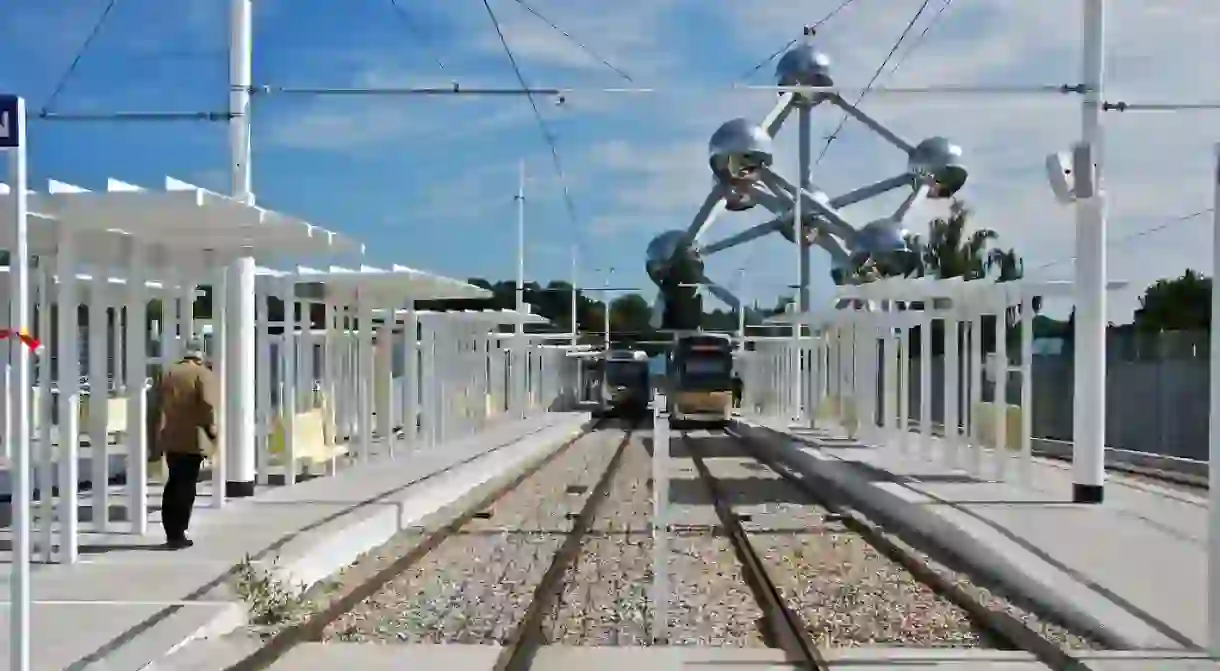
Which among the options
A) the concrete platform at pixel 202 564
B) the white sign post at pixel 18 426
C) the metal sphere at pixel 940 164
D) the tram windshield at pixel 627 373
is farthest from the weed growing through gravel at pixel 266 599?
the tram windshield at pixel 627 373

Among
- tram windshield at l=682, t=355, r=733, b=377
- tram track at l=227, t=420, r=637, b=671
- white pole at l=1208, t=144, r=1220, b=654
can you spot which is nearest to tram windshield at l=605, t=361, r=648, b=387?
tram windshield at l=682, t=355, r=733, b=377

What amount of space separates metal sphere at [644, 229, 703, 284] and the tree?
16786 millimetres

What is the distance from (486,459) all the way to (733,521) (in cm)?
889

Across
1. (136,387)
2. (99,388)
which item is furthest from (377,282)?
(99,388)

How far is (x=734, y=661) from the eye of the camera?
29.3ft

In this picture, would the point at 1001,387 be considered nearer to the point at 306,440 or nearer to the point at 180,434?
the point at 306,440

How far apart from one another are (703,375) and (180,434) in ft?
123

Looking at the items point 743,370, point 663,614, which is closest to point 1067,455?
point 663,614

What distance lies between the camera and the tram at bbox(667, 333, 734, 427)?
4903cm

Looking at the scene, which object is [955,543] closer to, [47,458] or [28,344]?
[47,458]

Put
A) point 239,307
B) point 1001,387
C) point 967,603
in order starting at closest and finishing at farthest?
point 967,603 < point 239,307 < point 1001,387

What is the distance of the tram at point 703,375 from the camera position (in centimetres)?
4903

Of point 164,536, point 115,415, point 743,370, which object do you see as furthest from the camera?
point 743,370

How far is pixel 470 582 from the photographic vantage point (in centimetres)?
1268
